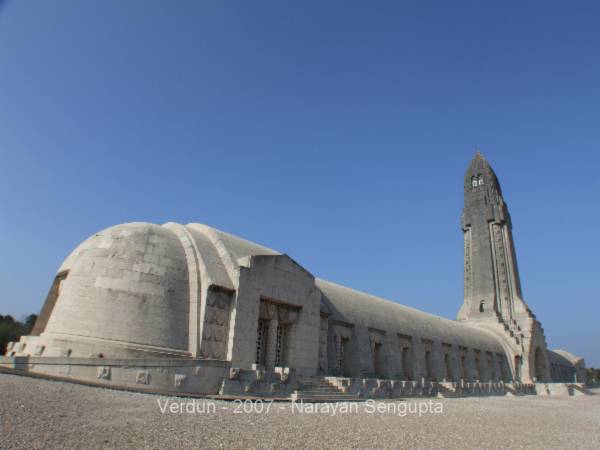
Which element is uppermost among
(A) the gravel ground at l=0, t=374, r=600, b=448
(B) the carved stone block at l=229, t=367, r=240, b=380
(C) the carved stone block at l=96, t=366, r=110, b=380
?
(B) the carved stone block at l=229, t=367, r=240, b=380

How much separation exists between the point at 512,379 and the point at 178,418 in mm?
44726

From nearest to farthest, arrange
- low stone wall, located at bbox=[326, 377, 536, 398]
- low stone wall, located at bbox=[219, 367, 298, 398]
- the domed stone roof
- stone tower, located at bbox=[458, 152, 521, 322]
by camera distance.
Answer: the domed stone roof → low stone wall, located at bbox=[219, 367, 298, 398] → low stone wall, located at bbox=[326, 377, 536, 398] → stone tower, located at bbox=[458, 152, 521, 322]

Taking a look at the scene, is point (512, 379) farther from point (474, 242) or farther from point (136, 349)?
point (136, 349)

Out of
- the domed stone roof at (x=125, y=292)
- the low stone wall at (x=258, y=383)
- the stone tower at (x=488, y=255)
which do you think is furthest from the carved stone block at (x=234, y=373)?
the stone tower at (x=488, y=255)

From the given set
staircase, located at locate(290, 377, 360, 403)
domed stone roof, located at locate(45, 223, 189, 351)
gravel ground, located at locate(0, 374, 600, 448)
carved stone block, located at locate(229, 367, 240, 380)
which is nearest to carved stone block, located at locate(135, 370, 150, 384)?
domed stone roof, located at locate(45, 223, 189, 351)

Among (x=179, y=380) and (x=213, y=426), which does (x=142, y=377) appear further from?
(x=213, y=426)

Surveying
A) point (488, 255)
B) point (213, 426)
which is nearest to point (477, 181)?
point (488, 255)

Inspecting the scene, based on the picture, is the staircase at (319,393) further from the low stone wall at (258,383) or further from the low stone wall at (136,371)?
the low stone wall at (136,371)

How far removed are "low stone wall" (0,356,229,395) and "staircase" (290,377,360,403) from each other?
312 cm

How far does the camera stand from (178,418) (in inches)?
362

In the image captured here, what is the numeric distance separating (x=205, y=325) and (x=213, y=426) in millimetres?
7823

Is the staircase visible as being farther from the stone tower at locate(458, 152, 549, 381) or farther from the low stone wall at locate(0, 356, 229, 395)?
the stone tower at locate(458, 152, 549, 381)

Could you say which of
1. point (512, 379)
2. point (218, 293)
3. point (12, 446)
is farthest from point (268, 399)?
point (512, 379)

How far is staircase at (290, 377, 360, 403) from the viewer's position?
16250mm
